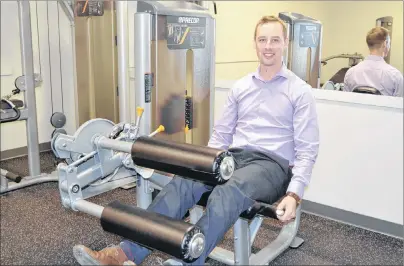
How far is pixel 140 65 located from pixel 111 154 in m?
0.69

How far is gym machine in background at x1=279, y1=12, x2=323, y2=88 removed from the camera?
145 inches

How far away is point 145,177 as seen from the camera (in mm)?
2033

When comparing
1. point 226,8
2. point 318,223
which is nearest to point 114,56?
point 226,8

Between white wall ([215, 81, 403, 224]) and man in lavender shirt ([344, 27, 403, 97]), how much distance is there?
593mm

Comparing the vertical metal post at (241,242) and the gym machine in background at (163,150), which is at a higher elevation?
the gym machine in background at (163,150)

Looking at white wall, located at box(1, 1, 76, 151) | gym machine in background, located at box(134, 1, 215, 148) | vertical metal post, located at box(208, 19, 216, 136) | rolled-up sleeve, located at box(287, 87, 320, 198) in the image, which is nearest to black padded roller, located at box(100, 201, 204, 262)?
rolled-up sleeve, located at box(287, 87, 320, 198)

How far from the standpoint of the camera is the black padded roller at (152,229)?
1.50m

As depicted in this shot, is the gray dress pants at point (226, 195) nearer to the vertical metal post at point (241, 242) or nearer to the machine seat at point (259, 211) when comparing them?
the machine seat at point (259, 211)

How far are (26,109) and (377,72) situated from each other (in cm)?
272

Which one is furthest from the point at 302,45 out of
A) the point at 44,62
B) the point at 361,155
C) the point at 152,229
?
the point at 152,229

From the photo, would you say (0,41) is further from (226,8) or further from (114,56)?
(226,8)

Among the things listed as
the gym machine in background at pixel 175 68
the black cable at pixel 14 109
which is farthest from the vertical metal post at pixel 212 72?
the black cable at pixel 14 109

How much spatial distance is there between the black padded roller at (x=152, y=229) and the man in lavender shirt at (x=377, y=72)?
2.27m

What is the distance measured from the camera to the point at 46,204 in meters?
3.20
